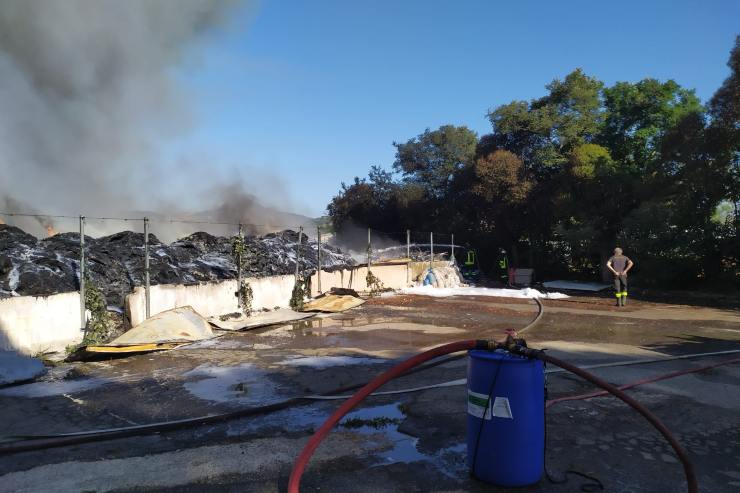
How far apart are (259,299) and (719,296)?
42.0 feet

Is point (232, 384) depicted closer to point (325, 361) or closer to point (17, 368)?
point (325, 361)

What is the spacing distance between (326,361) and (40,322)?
4.02 m

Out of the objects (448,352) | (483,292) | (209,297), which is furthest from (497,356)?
(483,292)

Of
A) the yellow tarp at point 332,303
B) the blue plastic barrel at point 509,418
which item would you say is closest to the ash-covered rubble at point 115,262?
the yellow tarp at point 332,303

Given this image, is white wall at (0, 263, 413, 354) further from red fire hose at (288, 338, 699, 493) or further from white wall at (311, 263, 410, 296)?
red fire hose at (288, 338, 699, 493)

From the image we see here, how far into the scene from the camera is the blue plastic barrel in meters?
3.26

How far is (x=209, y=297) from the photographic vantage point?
1062cm

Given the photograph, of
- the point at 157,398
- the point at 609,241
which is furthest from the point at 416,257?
the point at 157,398

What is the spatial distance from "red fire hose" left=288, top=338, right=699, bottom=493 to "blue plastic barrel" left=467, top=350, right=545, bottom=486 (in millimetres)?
80

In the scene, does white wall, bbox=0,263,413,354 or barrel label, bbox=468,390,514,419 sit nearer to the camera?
barrel label, bbox=468,390,514,419

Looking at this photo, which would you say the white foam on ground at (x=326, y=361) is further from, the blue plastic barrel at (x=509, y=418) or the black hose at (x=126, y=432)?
the blue plastic barrel at (x=509, y=418)

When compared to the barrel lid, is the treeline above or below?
above

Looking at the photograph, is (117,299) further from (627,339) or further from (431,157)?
(431,157)

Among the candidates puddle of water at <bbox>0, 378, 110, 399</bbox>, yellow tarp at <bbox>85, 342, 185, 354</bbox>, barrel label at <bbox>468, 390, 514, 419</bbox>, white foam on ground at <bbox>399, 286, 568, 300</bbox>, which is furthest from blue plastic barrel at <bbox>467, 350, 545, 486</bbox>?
white foam on ground at <bbox>399, 286, 568, 300</bbox>
